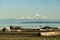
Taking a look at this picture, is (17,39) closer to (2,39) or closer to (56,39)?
(2,39)

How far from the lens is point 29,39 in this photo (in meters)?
18.5

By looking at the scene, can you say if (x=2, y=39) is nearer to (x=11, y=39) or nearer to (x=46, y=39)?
(x=11, y=39)

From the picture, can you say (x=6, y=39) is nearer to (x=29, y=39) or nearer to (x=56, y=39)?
(x=29, y=39)

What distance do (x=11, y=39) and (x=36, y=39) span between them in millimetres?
1986

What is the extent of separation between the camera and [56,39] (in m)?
18.5

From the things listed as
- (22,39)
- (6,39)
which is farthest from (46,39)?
(6,39)

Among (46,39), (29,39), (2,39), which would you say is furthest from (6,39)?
(46,39)

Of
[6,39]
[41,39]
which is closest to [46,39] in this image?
[41,39]

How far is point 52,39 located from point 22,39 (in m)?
2.37

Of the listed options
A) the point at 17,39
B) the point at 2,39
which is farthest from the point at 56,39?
the point at 2,39

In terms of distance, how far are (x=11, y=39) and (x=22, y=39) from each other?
863 mm

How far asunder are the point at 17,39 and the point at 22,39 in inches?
15.9

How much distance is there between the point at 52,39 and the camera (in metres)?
18.5

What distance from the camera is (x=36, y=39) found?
1856cm
